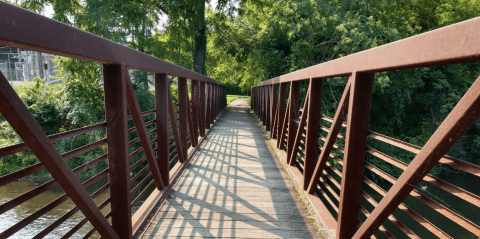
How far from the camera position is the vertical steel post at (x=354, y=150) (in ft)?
7.06

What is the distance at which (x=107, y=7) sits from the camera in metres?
10.3

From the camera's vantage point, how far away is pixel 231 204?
11.2 ft

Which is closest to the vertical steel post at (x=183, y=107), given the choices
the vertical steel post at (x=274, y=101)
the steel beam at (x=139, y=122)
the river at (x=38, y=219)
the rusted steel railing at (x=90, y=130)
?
the rusted steel railing at (x=90, y=130)

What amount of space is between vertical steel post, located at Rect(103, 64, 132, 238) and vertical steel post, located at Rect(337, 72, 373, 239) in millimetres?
1573

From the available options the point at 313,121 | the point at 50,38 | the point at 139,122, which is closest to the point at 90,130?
the point at 139,122

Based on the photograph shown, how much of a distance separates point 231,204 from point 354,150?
1643 millimetres

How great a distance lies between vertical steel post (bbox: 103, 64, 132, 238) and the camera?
2.12 metres

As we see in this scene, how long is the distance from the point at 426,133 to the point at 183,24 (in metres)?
14.3

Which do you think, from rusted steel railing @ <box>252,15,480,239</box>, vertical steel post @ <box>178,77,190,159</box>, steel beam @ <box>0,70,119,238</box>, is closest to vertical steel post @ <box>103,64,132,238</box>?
steel beam @ <box>0,70,119,238</box>

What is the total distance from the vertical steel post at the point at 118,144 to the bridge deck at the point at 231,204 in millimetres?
427

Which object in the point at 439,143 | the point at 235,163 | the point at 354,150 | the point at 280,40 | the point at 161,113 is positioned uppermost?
the point at 280,40

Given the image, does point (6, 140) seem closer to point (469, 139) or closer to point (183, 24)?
point (183, 24)

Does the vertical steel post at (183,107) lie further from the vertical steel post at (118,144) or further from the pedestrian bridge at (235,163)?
the vertical steel post at (118,144)

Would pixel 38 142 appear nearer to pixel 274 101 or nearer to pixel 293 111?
pixel 293 111
